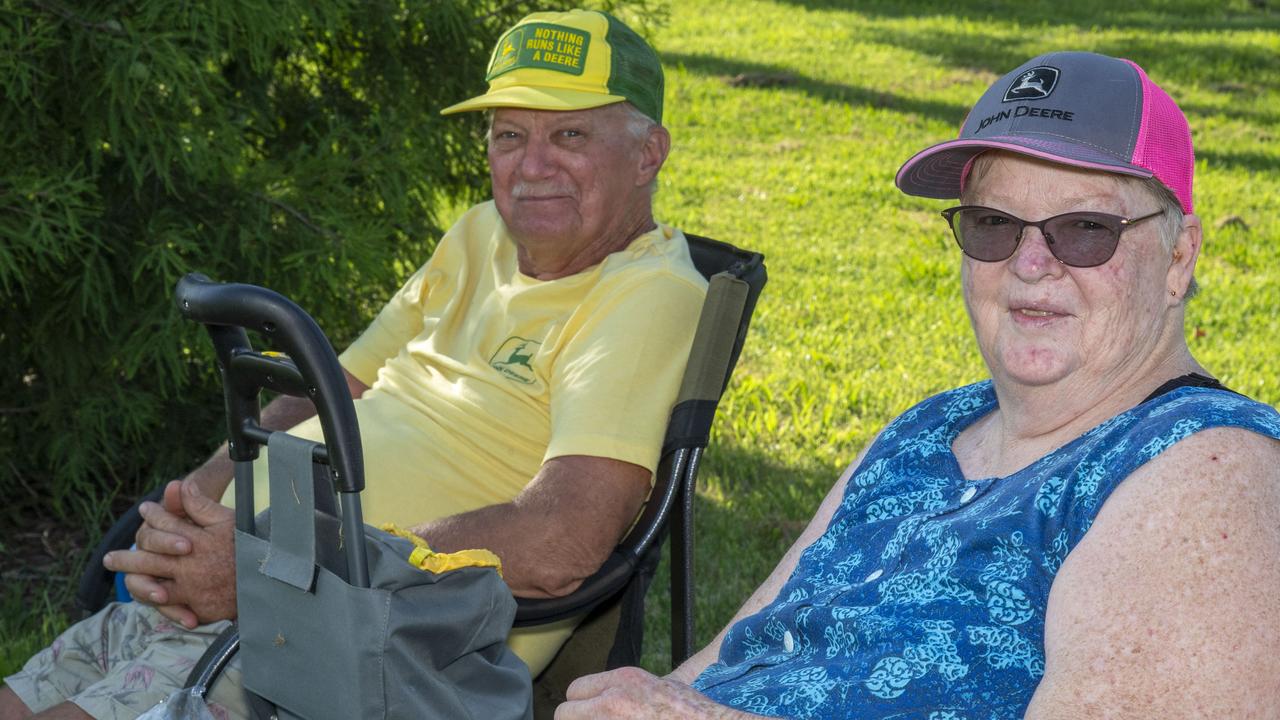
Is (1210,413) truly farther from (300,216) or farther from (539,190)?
(300,216)

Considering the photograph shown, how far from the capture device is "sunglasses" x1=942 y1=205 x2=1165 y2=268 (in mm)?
2258

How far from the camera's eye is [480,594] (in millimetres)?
2260

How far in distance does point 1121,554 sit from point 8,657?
3.21m

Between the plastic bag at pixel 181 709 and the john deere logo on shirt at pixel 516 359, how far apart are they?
3.93 ft

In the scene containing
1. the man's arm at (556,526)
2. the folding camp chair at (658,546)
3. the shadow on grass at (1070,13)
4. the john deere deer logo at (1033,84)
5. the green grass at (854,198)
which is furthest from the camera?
the shadow on grass at (1070,13)

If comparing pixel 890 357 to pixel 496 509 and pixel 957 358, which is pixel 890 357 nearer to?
pixel 957 358

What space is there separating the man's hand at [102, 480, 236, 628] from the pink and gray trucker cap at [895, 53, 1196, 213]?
1.72 meters

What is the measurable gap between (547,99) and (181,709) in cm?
177

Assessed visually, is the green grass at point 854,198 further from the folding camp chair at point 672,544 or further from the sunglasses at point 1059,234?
the sunglasses at point 1059,234

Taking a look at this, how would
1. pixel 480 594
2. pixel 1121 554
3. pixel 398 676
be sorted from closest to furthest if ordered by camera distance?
1. pixel 1121 554
2. pixel 398 676
3. pixel 480 594

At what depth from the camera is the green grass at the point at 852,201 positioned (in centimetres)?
555

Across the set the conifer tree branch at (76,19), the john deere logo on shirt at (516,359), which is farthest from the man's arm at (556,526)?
the conifer tree branch at (76,19)

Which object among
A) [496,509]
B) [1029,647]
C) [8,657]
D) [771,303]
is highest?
[1029,647]

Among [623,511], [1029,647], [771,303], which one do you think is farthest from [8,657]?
[771,303]
